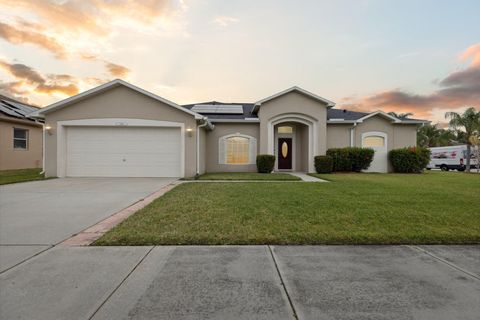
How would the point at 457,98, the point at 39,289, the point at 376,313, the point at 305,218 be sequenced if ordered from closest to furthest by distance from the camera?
the point at 376,313 → the point at 39,289 → the point at 305,218 → the point at 457,98

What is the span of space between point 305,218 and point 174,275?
287cm

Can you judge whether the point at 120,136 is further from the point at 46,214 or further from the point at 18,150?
the point at 18,150

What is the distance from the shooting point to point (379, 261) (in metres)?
2.90

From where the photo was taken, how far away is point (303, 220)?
4492 mm

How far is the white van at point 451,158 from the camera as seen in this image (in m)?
20.4

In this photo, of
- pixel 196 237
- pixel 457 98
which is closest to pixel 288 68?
pixel 196 237

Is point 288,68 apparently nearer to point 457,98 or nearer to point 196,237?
point 196,237

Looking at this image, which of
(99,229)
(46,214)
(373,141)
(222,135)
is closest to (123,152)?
(222,135)

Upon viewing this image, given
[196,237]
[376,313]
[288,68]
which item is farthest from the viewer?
[288,68]

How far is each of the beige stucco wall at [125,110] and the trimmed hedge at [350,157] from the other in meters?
8.45

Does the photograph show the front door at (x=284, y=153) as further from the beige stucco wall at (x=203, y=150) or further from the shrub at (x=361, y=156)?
the beige stucco wall at (x=203, y=150)

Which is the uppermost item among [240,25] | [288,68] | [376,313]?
[240,25]

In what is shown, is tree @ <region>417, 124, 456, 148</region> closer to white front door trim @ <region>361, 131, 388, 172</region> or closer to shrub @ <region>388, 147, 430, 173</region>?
shrub @ <region>388, 147, 430, 173</region>

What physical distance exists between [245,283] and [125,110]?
1153cm
